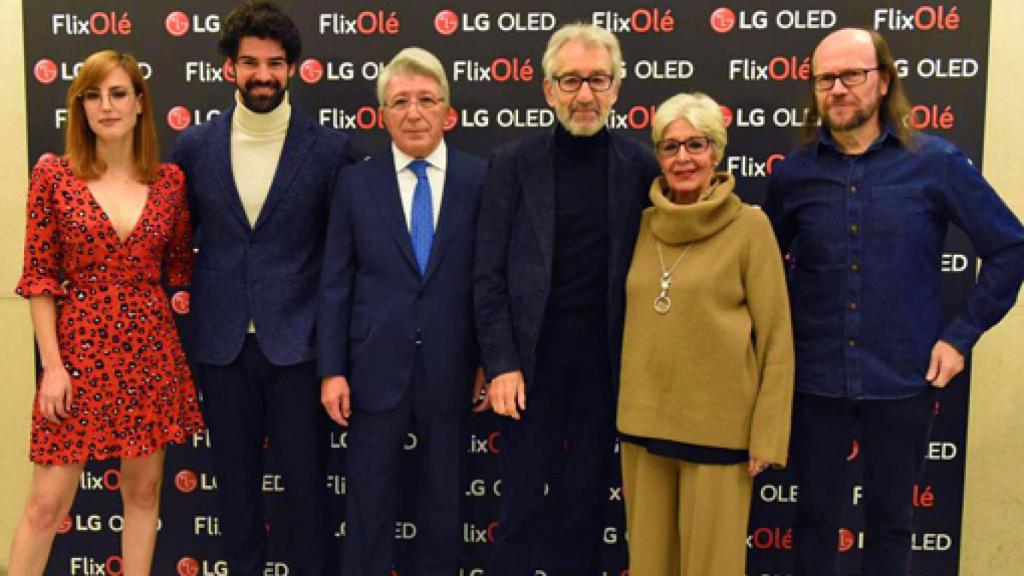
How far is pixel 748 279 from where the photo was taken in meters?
2.16

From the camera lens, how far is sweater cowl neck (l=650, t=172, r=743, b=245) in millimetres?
2152

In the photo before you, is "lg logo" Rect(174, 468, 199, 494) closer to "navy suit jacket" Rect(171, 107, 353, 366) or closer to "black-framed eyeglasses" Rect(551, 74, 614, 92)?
"navy suit jacket" Rect(171, 107, 353, 366)

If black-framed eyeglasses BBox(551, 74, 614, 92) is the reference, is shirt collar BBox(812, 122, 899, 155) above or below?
below

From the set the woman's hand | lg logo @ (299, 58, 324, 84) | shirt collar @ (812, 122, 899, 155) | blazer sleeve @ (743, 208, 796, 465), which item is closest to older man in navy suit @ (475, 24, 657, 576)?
blazer sleeve @ (743, 208, 796, 465)

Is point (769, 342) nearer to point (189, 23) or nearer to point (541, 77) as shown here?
point (541, 77)

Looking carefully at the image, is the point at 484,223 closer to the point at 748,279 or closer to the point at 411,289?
the point at 411,289

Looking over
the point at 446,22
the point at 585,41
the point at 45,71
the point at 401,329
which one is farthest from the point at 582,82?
the point at 45,71

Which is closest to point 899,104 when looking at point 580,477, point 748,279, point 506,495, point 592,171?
point 748,279

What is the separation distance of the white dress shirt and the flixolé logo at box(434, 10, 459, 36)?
2.76 ft

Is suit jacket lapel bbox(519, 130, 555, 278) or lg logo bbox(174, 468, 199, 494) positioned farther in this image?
lg logo bbox(174, 468, 199, 494)

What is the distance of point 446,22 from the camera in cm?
317

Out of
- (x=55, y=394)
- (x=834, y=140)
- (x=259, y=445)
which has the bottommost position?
(x=259, y=445)

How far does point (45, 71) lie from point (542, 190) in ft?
7.39

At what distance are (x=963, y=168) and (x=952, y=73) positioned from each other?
34.5 inches
